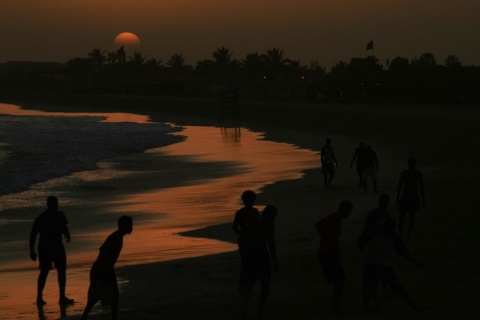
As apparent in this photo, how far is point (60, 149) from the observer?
52.7 metres

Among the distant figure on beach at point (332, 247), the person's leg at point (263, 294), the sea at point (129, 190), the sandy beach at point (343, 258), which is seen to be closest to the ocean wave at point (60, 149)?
the sea at point (129, 190)

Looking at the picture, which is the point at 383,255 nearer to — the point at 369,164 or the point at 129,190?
the point at 369,164

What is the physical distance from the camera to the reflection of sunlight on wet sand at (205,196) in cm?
1841

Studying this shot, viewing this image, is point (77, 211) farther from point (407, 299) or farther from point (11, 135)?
point (11, 135)

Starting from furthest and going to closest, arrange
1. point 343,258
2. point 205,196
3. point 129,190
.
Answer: point 129,190 → point 205,196 → point 343,258

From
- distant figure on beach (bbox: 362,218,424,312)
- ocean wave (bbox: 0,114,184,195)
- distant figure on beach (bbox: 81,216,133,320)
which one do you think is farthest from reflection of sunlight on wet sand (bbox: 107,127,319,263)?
distant figure on beach (bbox: 362,218,424,312)

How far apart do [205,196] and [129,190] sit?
3423 millimetres

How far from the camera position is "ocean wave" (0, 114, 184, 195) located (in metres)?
35.9

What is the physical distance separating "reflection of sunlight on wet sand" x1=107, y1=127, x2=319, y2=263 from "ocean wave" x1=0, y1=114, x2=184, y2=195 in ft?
12.0

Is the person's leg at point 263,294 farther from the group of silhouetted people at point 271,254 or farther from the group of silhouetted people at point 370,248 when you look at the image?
the group of silhouetted people at point 370,248

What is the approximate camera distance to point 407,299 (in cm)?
1162

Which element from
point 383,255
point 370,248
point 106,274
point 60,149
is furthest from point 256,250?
point 60,149

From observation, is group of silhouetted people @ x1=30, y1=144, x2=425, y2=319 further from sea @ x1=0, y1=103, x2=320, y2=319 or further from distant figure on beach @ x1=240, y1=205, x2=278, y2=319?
sea @ x1=0, y1=103, x2=320, y2=319

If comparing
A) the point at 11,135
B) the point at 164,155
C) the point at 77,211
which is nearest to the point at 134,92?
the point at 11,135
